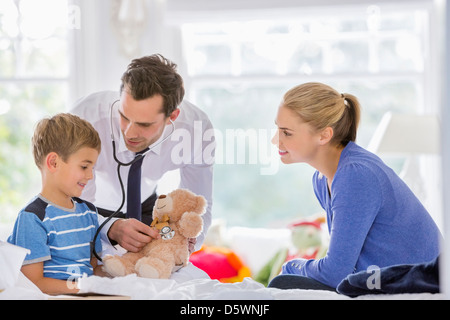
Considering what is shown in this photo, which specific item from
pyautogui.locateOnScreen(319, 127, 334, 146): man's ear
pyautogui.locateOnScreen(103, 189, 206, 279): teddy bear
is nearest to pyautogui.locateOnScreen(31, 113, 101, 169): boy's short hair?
pyautogui.locateOnScreen(103, 189, 206, 279): teddy bear

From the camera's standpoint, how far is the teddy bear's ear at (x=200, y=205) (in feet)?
4.42

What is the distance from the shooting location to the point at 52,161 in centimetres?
131

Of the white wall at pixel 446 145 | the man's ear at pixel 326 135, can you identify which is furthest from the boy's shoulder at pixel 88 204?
the white wall at pixel 446 145

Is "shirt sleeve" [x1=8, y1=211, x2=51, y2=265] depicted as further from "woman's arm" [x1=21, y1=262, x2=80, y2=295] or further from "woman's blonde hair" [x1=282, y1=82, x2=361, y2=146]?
"woman's blonde hair" [x1=282, y1=82, x2=361, y2=146]

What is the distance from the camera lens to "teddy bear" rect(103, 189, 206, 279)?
4.18ft

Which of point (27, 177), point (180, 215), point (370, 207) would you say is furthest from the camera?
point (27, 177)

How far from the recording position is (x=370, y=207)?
122 cm

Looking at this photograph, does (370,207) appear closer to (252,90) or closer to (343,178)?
(343,178)

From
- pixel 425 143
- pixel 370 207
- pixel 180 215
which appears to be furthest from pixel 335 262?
pixel 425 143

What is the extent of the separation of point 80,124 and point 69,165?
0.37ft

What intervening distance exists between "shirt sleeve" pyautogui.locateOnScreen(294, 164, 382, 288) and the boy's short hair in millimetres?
624

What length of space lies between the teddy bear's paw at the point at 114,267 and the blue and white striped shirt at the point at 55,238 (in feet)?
0.17

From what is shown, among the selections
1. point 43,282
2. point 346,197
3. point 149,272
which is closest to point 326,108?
Result: point 346,197

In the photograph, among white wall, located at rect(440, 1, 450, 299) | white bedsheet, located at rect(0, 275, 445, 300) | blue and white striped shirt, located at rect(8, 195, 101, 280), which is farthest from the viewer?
blue and white striped shirt, located at rect(8, 195, 101, 280)
